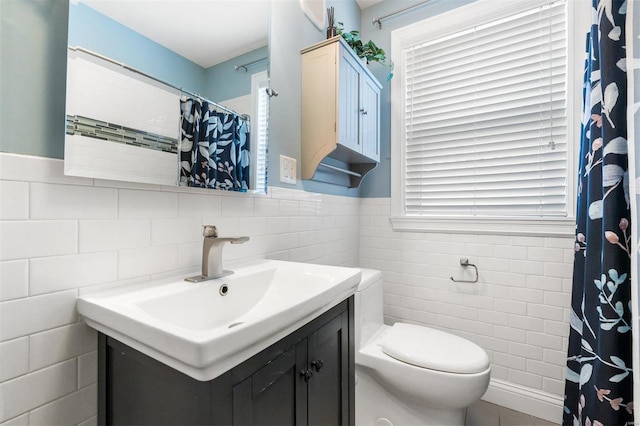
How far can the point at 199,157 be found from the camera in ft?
3.19

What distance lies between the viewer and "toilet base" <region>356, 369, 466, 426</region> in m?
1.29

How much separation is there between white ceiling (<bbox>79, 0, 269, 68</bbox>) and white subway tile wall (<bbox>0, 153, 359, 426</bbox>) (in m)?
0.44

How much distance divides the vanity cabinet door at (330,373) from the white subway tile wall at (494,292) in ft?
3.67

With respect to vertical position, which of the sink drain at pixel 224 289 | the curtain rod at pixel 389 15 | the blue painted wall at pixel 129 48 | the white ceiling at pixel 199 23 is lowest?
the sink drain at pixel 224 289

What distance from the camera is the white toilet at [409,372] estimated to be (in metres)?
1.20

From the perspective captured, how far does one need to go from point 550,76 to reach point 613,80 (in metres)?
0.86

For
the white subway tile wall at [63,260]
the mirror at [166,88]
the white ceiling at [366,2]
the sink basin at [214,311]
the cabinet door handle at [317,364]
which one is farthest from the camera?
the white ceiling at [366,2]

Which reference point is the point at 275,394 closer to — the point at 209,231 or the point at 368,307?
the point at 209,231

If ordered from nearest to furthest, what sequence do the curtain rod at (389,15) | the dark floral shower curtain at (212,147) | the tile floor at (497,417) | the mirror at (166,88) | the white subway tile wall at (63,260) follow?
the white subway tile wall at (63,260) < the mirror at (166,88) < the dark floral shower curtain at (212,147) < the tile floor at (497,417) < the curtain rod at (389,15)

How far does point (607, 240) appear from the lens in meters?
0.93

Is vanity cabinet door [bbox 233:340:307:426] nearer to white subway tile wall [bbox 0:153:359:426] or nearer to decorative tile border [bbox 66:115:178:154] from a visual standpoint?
white subway tile wall [bbox 0:153:359:426]

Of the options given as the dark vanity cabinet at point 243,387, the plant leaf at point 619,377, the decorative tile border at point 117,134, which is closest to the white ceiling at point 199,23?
the decorative tile border at point 117,134

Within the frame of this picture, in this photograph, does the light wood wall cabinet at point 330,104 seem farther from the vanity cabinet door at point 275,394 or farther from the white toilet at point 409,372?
the vanity cabinet door at point 275,394

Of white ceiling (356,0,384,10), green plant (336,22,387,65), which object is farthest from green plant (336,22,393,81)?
white ceiling (356,0,384,10)
